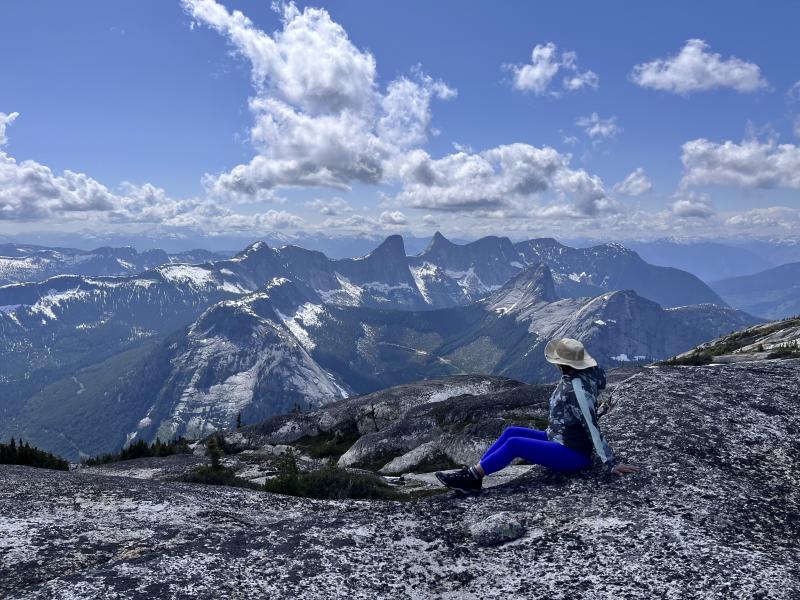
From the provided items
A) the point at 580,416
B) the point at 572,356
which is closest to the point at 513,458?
the point at 580,416

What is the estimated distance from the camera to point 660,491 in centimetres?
1029

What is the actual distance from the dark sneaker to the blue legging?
39 centimetres

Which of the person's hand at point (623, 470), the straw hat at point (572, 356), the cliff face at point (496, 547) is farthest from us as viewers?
the straw hat at point (572, 356)

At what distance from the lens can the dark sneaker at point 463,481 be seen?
37.6 ft

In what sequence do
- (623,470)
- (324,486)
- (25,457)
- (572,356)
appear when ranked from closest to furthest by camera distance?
(623,470) < (572,356) < (324,486) < (25,457)

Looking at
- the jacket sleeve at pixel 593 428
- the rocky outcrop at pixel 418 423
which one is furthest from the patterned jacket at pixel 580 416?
the rocky outcrop at pixel 418 423

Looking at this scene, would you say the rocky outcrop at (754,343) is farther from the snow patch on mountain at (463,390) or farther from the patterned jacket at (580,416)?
the patterned jacket at (580,416)

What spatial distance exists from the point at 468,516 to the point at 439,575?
1981 mm

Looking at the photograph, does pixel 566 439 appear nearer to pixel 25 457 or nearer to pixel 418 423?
pixel 25 457

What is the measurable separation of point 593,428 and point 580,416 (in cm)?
42

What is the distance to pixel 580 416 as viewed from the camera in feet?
37.2

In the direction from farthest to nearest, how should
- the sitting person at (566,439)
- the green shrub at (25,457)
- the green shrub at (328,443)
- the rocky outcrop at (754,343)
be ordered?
the rocky outcrop at (754,343)
the green shrub at (328,443)
the green shrub at (25,457)
the sitting person at (566,439)

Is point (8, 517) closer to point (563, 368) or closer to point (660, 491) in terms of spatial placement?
point (563, 368)

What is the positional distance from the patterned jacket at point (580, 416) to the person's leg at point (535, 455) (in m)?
0.21
